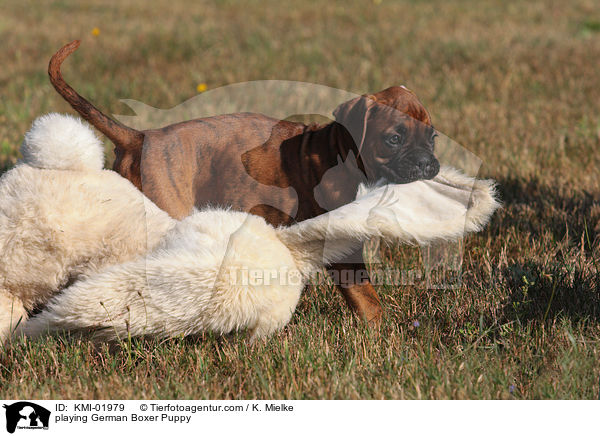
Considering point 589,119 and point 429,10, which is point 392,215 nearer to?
point 589,119

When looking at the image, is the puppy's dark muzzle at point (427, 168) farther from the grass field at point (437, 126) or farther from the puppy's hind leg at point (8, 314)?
the puppy's hind leg at point (8, 314)

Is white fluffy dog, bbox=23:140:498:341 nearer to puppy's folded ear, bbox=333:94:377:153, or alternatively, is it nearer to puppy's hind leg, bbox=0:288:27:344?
puppy's hind leg, bbox=0:288:27:344

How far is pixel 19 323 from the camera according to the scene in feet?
8.59

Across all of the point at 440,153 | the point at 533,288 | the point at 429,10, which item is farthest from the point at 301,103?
the point at 429,10

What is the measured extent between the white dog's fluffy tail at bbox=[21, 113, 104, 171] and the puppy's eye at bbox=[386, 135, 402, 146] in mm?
1481

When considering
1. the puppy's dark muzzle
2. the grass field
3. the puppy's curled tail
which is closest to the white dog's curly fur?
the grass field

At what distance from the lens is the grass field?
262 cm

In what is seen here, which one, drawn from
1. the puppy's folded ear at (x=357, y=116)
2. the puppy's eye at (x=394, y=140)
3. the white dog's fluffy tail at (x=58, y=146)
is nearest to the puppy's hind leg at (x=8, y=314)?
the white dog's fluffy tail at (x=58, y=146)

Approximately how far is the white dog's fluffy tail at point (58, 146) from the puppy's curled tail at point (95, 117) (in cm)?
47

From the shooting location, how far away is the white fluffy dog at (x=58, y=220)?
256 centimetres

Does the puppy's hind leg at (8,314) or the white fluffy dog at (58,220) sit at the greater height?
the white fluffy dog at (58,220)
